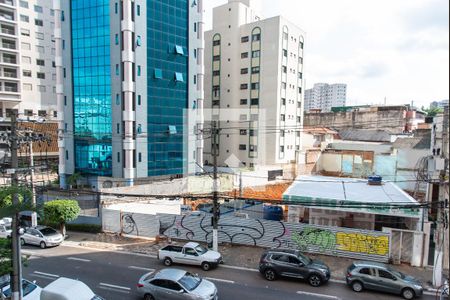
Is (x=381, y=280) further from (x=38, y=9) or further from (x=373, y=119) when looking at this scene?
(x=38, y=9)

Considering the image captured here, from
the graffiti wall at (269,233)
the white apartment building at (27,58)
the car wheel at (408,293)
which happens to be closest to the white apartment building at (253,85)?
the graffiti wall at (269,233)

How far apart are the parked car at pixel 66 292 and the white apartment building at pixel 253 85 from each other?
39.7m

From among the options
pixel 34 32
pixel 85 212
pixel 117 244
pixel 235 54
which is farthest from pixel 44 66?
pixel 117 244

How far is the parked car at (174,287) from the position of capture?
40.4ft

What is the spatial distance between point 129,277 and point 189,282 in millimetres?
4599

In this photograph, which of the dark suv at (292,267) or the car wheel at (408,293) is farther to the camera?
the dark suv at (292,267)

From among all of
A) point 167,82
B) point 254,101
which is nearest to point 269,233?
point 167,82

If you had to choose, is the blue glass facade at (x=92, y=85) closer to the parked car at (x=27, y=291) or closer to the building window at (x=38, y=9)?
the parked car at (x=27, y=291)

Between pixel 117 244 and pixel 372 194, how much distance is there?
61.0 feet

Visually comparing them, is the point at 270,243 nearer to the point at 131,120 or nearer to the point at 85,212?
the point at 85,212

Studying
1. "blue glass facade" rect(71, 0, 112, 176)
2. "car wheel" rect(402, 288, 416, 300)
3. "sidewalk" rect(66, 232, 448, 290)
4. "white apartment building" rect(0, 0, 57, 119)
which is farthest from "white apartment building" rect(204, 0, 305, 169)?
"car wheel" rect(402, 288, 416, 300)

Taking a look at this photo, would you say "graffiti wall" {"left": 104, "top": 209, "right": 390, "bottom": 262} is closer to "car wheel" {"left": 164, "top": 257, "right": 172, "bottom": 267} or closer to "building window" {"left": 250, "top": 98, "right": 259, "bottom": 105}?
"car wheel" {"left": 164, "top": 257, "right": 172, "bottom": 267}

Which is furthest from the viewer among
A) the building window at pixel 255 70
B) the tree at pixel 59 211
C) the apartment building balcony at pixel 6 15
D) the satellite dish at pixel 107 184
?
the building window at pixel 255 70

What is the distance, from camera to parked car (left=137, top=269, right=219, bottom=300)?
485 inches
